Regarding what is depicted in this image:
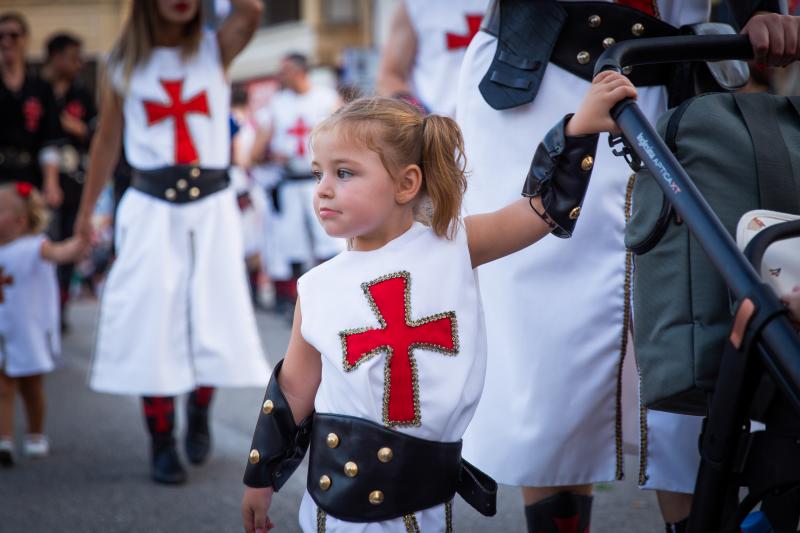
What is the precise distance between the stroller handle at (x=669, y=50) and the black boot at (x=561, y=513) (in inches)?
41.9

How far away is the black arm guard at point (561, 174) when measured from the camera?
78.5 inches

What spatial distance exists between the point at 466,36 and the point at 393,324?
2.87m

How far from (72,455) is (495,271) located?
2799mm

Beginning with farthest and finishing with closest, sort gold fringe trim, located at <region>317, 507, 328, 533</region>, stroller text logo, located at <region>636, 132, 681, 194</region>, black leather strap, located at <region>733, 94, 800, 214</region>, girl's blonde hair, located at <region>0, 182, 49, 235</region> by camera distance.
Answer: girl's blonde hair, located at <region>0, 182, 49, 235</region>, gold fringe trim, located at <region>317, 507, 328, 533</region>, black leather strap, located at <region>733, 94, 800, 214</region>, stroller text logo, located at <region>636, 132, 681, 194</region>

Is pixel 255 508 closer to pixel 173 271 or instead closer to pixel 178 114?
pixel 173 271

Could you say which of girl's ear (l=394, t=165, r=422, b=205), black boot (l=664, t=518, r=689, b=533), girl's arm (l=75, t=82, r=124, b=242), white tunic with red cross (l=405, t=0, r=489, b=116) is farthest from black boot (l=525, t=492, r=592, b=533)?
girl's arm (l=75, t=82, r=124, b=242)

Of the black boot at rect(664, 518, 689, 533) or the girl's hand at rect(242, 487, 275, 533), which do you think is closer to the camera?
the girl's hand at rect(242, 487, 275, 533)

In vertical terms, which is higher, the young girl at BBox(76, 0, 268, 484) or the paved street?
the young girl at BBox(76, 0, 268, 484)

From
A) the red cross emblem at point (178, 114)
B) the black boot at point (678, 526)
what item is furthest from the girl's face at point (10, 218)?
the black boot at point (678, 526)

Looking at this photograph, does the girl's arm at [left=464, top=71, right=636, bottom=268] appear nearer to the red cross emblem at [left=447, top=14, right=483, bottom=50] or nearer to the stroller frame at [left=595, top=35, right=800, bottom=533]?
the stroller frame at [left=595, top=35, right=800, bottom=533]

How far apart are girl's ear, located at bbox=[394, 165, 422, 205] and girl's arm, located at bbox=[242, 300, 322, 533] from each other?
0.30 metres

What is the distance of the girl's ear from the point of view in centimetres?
207

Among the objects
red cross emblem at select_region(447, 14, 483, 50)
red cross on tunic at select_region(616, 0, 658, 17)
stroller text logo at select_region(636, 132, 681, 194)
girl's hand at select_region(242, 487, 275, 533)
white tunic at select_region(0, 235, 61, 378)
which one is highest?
red cross on tunic at select_region(616, 0, 658, 17)

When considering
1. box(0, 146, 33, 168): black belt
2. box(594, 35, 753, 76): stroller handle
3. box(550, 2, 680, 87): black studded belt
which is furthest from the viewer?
box(0, 146, 33, 168): black belt
